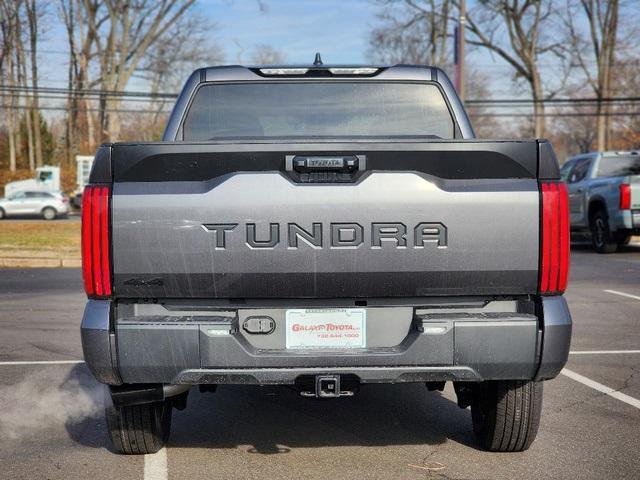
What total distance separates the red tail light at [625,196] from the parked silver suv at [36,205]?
27399mm

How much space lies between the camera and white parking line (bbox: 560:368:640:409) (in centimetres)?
571

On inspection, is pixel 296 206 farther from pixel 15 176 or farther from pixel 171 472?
pixel 15 176

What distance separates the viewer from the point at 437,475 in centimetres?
417

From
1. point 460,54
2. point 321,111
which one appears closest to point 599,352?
point 321,111

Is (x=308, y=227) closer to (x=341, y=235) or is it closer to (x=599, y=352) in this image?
(x=341, y=235)

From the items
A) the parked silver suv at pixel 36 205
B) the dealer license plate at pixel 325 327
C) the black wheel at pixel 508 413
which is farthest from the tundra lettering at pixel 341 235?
the parked silver suv at pixel 36 205

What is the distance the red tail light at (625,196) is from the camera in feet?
54.8

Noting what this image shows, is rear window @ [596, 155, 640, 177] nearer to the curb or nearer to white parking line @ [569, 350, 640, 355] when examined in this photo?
the curb

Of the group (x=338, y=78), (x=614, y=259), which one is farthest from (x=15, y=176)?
(x=338, y=78)

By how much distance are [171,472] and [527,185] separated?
216 cm

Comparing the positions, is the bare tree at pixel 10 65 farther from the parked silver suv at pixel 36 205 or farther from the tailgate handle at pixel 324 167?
the tailgate handle at pixel 324 167

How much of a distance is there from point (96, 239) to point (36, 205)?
36.3 m

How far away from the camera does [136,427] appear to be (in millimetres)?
4367

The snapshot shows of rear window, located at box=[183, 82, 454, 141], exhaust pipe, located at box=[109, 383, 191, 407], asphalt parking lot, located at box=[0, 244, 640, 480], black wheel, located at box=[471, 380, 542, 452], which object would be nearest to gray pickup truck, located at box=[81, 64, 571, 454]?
exhaust pipe, located at box=[109, 383, 191, 407]
